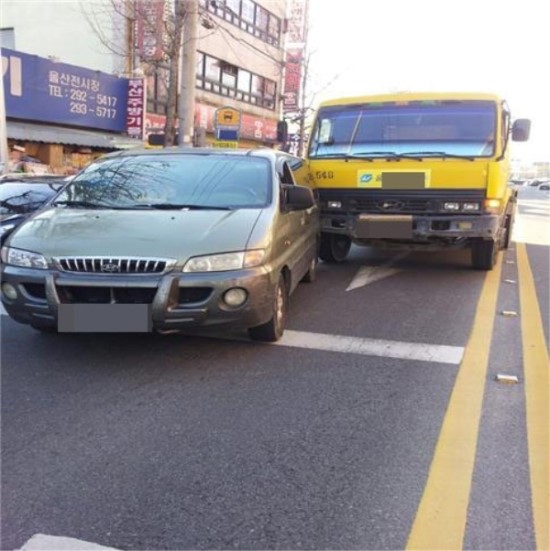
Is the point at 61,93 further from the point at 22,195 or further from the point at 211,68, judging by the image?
the point at 22,195

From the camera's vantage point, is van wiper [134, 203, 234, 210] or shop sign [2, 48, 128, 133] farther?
shop sign [2, 48, 128, 133]

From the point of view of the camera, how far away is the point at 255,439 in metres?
3.28

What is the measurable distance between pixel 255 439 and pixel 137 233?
5.78 ft

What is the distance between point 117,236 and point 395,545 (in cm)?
275

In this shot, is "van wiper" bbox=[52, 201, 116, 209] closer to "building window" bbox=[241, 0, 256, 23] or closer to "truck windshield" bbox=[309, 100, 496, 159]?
"truck windshield" bbox=[309, 100, 496, 159]

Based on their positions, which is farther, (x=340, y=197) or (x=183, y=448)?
(x=340, y=197)

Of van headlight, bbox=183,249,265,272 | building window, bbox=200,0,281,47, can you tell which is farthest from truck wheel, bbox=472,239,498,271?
building window, bbox=200,0,281,47

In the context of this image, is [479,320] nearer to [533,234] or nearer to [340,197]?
[340,197]

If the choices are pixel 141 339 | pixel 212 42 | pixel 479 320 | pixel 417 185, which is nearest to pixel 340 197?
pixel 417 185

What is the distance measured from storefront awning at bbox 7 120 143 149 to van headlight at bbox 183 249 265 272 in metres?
13.9

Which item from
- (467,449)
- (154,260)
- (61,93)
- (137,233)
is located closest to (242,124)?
(61,93)

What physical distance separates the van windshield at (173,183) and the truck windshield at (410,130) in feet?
8.89

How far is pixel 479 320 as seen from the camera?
5.84 meters

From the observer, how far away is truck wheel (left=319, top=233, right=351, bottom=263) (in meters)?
8.70
